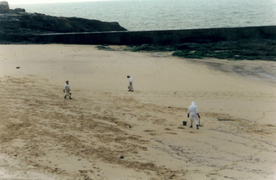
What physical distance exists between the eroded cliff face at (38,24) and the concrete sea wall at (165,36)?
8.31ft

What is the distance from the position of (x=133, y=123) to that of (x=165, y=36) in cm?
2148

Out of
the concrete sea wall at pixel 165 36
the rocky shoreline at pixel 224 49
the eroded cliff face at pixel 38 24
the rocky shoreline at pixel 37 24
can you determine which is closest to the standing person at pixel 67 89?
the rocky shoreline at pixel 224 49

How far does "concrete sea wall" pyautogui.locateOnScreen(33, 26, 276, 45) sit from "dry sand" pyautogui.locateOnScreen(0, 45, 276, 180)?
980 centimetres

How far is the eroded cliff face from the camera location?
32.4 meters

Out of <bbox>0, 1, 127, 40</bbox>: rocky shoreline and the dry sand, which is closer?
the dry sand

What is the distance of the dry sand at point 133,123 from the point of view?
805cm

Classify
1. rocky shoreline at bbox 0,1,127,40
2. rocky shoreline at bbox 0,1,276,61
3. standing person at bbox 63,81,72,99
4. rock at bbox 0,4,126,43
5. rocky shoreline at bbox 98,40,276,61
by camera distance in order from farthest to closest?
rocky shoreline at bbox 0,1,127,40, rock at bbox 0,4,126,43, rocky shoreline at bbox 0,1,276,61, rocky shoreline at bbox 98,40,276,61, standing person at bbox 63,81,72,99

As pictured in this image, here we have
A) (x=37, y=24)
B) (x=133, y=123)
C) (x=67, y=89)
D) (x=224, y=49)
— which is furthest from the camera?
(x=37, y=24)

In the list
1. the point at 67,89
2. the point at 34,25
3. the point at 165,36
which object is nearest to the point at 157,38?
the point at 165,36

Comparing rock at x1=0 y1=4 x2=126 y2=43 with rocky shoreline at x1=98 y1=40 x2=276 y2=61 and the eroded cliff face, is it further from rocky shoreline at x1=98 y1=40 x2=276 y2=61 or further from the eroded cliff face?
rocky shoreline at x1=98 y1=40 x2=276 y2=61

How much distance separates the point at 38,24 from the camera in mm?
34906

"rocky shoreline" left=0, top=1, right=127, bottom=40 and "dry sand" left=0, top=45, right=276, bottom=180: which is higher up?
"rocky shoreline" left=0, top=1, right=127, bottom=40

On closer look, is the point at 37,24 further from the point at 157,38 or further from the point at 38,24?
the point at 157,38

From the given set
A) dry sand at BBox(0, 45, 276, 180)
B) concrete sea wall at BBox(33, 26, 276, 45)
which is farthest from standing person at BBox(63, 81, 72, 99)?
concrete sea wall at BBox(33, 26, 276, 45)
